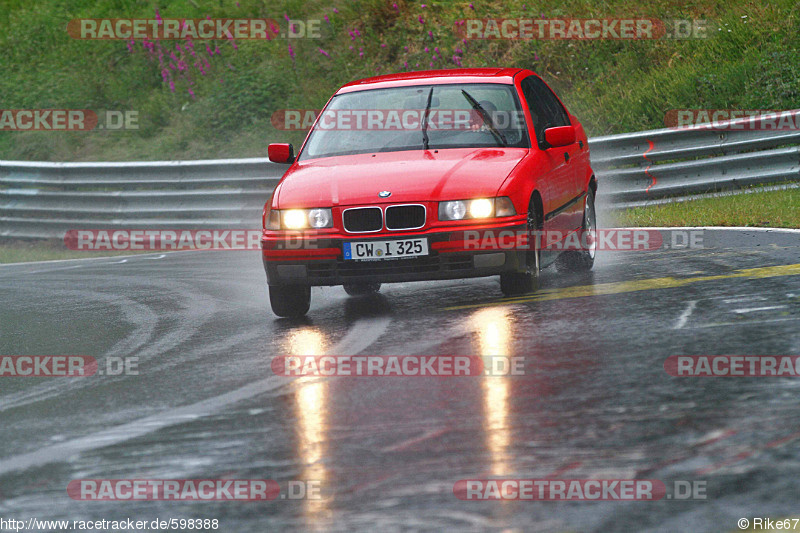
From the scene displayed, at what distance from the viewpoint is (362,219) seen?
841cm

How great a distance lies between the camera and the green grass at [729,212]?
41.2 feet

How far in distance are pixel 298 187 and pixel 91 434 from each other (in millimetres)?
3496

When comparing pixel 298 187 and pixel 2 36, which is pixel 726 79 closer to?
pixel 298 187

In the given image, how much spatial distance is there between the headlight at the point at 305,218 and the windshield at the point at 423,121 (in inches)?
39.9

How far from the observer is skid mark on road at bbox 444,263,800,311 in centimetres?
880

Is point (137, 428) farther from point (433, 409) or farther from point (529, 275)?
point (529, 275)

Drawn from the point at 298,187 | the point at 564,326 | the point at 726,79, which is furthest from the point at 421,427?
the point at 726,79

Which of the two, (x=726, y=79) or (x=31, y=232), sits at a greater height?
(x=726, y=79)

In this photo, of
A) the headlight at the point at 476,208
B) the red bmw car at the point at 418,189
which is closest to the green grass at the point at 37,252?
the red bmw car at the point at 418,189

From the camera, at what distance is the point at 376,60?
73.2 ft

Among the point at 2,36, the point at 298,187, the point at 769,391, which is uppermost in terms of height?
the point at 2,36
